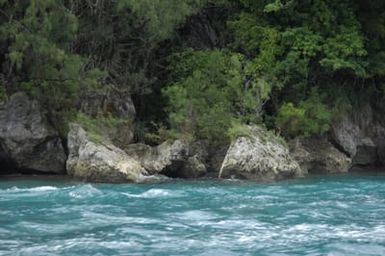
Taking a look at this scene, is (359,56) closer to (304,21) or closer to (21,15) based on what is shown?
(304,21)

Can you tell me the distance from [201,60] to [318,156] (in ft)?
18.5

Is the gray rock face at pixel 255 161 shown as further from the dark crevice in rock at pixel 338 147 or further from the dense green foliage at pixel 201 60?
the dark crevice in rock at pixel 338 147

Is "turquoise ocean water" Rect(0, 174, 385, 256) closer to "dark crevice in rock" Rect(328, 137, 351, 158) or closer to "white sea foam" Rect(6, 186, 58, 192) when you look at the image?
"white sea foam" Rect(6, 186, 58, 192)

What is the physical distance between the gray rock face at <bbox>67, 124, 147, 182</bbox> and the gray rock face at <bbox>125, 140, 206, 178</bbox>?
80 cm

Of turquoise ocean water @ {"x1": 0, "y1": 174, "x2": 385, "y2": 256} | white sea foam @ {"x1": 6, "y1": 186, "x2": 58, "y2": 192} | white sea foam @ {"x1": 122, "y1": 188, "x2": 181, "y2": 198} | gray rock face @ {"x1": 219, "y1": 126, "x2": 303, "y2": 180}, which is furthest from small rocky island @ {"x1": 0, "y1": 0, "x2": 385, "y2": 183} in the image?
white sea foam @ {"x1": 122, "y1": 188, "x2": 181, "y2": 198}

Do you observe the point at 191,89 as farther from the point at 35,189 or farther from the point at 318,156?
the point at 35,189

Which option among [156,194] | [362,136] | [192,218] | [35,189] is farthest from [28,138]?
[362,136]

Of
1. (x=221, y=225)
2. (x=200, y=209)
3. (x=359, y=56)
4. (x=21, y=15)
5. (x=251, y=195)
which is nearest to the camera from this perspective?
Result: (x=221, y=225)

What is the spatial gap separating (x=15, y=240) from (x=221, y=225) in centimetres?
361

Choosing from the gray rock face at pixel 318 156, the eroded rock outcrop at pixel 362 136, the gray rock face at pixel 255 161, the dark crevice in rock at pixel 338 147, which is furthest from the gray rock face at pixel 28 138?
the eroded rock outcrop at pixel 362 136

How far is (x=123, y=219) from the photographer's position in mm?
12422

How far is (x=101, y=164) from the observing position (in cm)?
1936

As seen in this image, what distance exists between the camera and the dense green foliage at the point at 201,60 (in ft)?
70.2

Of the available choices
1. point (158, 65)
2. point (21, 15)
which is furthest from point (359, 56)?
point (21, 15)
